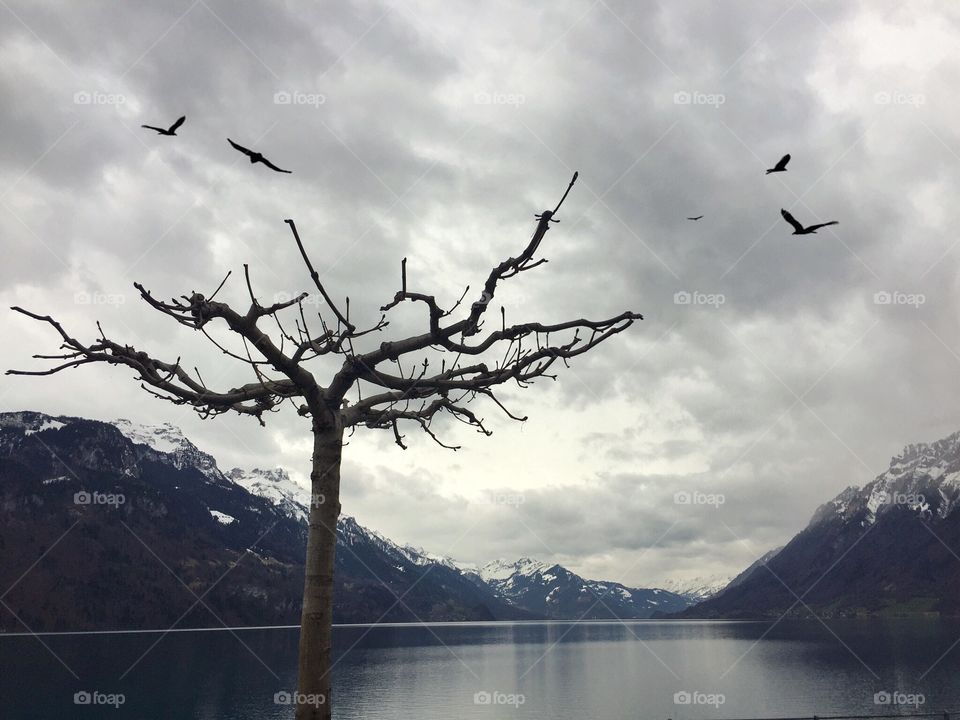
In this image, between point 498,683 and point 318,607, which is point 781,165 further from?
point 498,683

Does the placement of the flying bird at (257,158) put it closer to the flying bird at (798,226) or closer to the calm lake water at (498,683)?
the flying bird at (798,226)

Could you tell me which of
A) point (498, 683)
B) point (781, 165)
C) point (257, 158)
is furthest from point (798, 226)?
point (498, 683)

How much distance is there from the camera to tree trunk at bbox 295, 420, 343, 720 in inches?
227

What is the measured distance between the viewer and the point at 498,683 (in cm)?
10938

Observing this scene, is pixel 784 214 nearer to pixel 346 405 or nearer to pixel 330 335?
pixel 330 335

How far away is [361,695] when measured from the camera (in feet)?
308

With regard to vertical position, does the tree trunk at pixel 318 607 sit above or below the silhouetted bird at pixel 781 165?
below

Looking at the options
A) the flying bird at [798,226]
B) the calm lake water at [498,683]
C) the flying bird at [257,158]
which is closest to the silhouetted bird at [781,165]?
the flying bird at [798,226]

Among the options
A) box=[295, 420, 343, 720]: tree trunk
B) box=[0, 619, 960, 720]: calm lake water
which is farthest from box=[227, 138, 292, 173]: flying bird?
box=[0, 619, 960, 720]: calm lake water

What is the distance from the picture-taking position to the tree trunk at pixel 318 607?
577cm

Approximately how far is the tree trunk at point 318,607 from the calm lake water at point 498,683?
73698 millimetres

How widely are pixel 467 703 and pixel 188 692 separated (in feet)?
122

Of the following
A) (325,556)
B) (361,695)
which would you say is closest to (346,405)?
(325,556)

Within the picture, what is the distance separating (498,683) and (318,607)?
11314 cm
